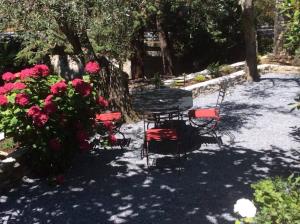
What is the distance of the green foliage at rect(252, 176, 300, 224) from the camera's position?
3.37 meters

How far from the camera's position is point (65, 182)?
7.24 meters

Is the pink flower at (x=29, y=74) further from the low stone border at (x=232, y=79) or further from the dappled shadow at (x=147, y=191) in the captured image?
the low stone border at (x=232, y=79)

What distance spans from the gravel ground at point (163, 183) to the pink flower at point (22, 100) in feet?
5.09

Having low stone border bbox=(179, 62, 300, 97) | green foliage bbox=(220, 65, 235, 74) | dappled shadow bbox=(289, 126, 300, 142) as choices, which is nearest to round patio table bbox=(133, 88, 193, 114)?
dappled shadow bbox=(289, 126, 300, 142)

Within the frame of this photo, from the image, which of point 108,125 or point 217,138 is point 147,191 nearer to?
point 108,125

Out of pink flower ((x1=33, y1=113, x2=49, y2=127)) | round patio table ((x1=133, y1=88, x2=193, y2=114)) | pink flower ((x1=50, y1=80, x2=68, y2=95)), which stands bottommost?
round patio table ((x1=133, y1=88, x2=193, y2=114))

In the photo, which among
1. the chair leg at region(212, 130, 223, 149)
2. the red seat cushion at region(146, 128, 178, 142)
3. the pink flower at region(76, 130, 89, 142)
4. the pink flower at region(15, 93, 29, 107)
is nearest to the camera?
the pink flower at region(15, 93, 29, 107)

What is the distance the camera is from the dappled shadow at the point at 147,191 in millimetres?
5961

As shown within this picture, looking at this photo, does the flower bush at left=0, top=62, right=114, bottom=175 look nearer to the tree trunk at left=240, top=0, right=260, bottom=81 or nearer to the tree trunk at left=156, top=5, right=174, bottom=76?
the tree trunk at left=240, top=0, right=260, bottom=81

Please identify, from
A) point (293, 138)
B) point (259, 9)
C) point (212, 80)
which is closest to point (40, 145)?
point (293, 138)

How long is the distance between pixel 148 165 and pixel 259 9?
13426 millimetres

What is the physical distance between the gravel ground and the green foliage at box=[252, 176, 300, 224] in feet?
6.75

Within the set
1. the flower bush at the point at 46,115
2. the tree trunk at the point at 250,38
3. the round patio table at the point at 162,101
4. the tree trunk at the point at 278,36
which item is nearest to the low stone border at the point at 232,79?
the tree trunk at the point at 250,38

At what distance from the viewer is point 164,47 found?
16.9m
